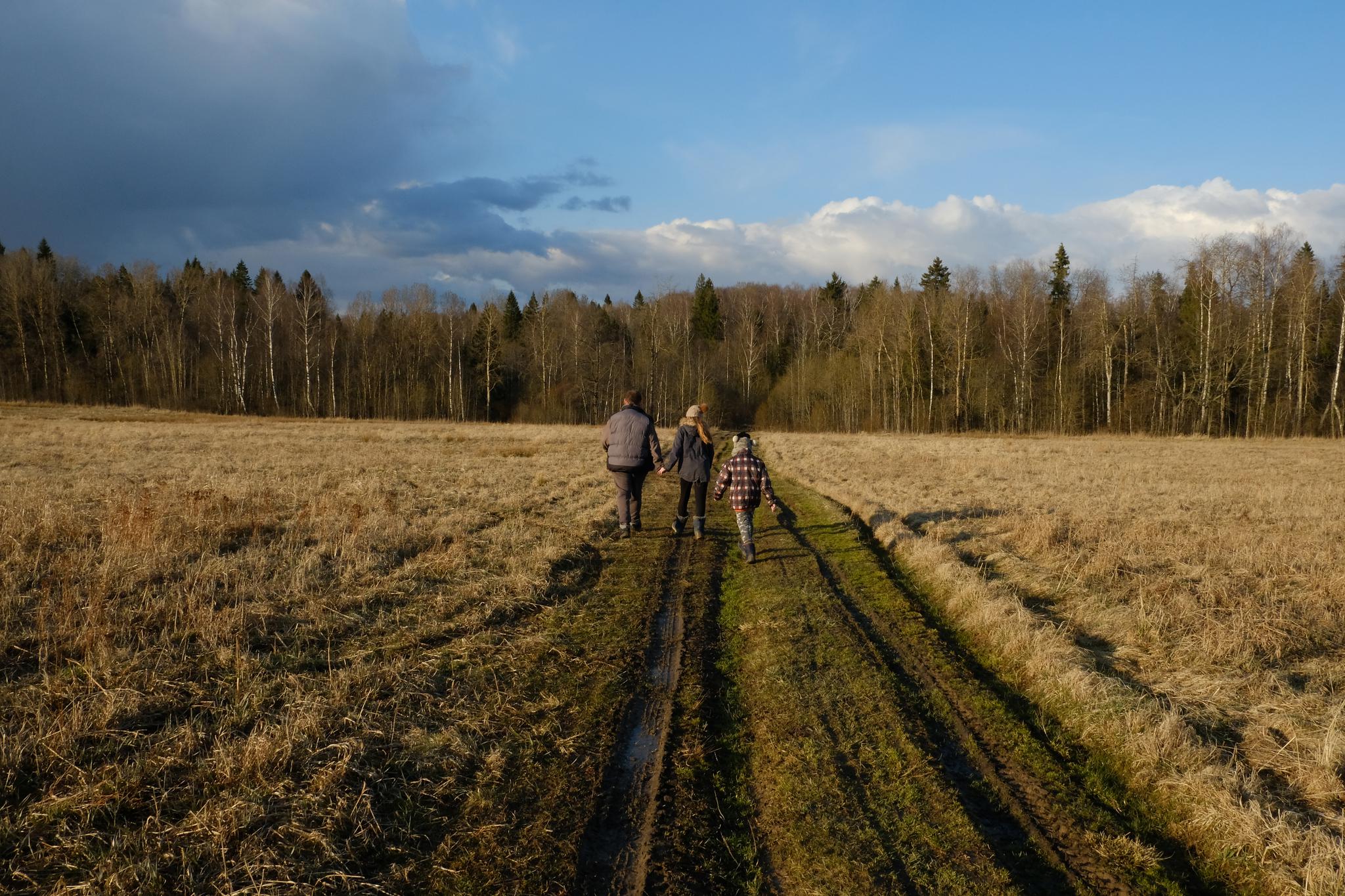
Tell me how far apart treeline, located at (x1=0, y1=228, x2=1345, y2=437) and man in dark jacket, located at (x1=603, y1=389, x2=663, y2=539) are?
45.5 meters

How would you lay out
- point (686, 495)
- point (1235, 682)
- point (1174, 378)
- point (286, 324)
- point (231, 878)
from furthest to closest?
1. point (286, 324)
2. point (1174, 378)
3. point (686, 495)
4. point (1235, 682)
5. point (231, 878)

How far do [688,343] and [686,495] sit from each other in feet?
193

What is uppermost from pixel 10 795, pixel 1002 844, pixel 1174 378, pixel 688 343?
pixel 688 343

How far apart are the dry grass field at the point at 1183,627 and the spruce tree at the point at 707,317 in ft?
197

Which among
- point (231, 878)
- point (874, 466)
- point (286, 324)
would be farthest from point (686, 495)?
point (286, 324)

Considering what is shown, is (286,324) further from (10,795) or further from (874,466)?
(10,795)

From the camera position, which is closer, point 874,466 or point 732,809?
point 732,809

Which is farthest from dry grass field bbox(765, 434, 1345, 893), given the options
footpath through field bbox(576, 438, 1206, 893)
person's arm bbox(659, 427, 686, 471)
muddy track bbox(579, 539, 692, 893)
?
person's arm bbox(659, 427, 686, 471)

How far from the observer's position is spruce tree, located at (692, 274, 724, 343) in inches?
3004

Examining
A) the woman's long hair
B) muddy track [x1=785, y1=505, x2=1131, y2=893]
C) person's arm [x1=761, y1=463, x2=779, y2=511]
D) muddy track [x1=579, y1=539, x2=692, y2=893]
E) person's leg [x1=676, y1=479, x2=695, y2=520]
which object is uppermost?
the woman's long hair

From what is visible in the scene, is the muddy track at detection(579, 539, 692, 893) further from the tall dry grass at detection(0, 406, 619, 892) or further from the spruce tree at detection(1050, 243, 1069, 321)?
the spruce tree at detection(1050, 243, 1069, 321)

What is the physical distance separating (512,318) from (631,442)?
71334mm

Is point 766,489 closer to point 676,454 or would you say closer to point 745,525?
point 745,525

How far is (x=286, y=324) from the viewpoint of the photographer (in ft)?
208
